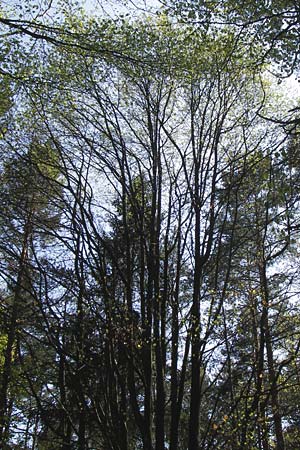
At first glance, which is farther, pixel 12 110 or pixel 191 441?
pixel 12 110

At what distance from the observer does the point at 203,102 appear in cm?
766

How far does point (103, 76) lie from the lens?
24.1 feet

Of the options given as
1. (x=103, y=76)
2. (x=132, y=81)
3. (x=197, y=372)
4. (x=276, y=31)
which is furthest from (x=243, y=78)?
(x=197, y=372)

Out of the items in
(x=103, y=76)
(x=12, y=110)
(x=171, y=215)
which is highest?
(x=103, y=76)

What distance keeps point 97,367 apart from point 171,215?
2841 mm

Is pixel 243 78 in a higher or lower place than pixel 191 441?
higher

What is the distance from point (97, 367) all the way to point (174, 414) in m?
1.32

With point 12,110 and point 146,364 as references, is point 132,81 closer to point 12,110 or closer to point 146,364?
point 12,110

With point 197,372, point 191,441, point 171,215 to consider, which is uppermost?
point 171,215

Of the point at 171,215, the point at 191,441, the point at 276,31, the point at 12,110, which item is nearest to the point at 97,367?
the point at 191,441

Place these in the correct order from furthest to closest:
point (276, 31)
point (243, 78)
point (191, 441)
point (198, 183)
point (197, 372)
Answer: point (243, 78), point (198, 183), point (197, 372), point (191, 441), point (276, 31)

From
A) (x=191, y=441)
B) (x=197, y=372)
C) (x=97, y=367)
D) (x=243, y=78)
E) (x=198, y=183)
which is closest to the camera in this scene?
(x=191, y=441)

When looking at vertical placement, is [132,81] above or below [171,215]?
above

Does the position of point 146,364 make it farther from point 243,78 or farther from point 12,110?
point 243,78
